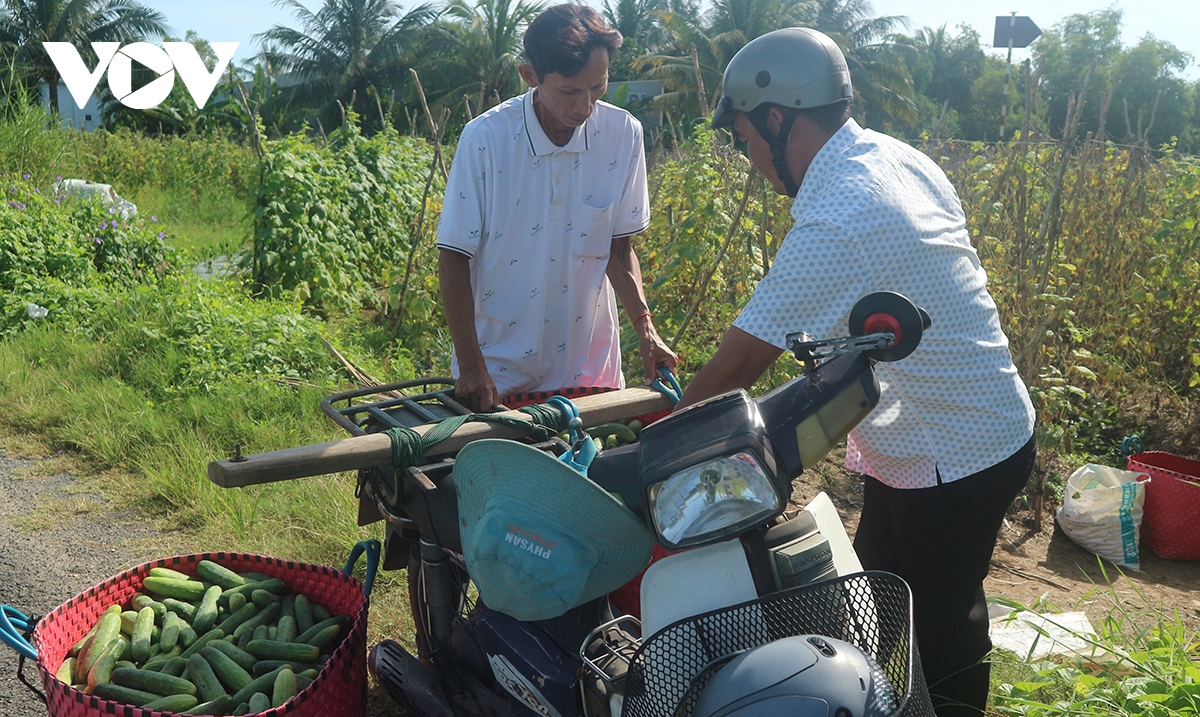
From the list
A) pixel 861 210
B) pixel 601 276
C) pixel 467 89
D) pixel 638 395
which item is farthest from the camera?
pixel 467 89

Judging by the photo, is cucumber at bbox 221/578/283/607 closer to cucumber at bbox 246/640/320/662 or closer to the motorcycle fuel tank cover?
cucumber at bbox 246/640/320/662

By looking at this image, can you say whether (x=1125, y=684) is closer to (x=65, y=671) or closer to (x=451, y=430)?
(x=451, y=430)

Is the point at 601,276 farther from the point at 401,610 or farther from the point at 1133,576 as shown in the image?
the point at 1133,576

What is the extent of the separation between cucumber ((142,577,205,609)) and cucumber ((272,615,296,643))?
276 mm

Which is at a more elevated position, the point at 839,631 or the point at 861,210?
the point at 861,210

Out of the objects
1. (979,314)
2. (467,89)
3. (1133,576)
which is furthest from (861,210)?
(467,89)

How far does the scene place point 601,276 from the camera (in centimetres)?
315

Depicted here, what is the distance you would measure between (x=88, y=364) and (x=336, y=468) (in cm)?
490

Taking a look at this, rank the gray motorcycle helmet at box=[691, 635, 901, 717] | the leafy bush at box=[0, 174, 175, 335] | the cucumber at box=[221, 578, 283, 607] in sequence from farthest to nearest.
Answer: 1. the leafy bush at box=[0, 174, 175, 335]
2. the cucumber at box=[221, 578, 283, 607]
3. the gray motorcycle helmet at box=[691, 635, 901, 717]

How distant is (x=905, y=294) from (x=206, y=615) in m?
1.93

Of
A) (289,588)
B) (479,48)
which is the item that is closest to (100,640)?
(289,588)

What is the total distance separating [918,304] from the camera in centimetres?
201

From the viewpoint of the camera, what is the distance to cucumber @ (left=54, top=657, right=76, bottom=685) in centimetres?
224

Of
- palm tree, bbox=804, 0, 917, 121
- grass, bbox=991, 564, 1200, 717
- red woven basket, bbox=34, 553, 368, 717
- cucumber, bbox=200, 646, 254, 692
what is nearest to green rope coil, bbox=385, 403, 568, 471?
red woven basket, bbox=34, 553, 368, 717
